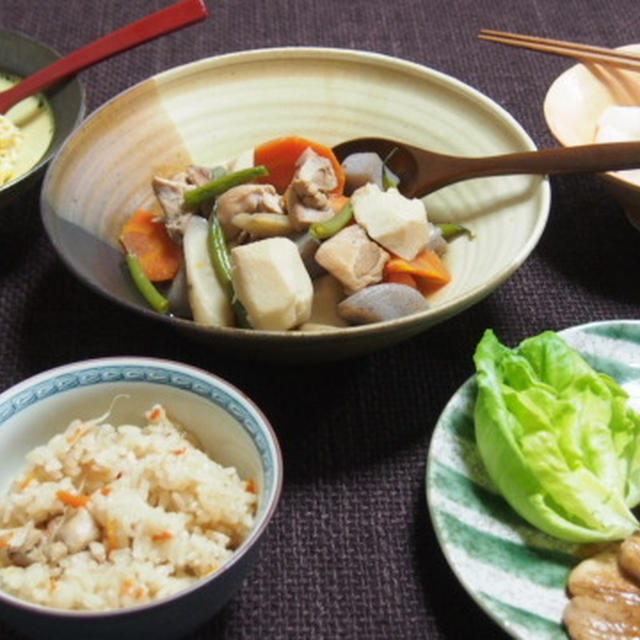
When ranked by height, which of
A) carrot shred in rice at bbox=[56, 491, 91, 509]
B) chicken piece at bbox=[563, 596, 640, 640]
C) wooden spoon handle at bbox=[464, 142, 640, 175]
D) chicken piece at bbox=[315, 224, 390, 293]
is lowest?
chicken piece at bbox=[563, 596, 640, 640]

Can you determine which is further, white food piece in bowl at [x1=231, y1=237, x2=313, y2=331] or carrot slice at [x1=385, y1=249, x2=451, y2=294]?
carrot slice at [x1=385, y1=249, x2=451, y2=294]

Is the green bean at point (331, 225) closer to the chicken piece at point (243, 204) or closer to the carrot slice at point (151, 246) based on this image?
the chicken piece at point (243, 204)

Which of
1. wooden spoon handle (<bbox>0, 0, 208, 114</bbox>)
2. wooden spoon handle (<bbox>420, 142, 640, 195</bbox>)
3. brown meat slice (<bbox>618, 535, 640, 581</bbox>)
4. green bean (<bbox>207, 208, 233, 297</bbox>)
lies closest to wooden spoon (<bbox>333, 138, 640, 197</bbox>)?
wooden spoon handle (<bbox>420, 142, 640, 195</bbox>)

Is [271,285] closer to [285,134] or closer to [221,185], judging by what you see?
[221,185]

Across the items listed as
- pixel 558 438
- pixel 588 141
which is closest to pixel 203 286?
pixel 558 438

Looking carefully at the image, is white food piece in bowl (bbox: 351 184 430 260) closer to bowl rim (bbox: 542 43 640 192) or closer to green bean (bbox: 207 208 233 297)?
green bean (bbox: 207 208 233 297)
